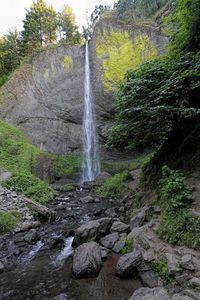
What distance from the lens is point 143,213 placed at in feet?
23.5

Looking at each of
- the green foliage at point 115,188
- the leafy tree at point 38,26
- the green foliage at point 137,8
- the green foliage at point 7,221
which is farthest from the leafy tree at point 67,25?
the green foliage at point 7,221

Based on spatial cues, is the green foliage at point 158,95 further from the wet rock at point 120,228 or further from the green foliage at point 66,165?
the green foliage at point 66,165

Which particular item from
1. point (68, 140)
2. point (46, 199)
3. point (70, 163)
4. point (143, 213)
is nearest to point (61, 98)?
point (68, 140)

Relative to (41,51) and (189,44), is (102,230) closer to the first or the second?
(189,44)

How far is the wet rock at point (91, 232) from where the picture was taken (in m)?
6.52

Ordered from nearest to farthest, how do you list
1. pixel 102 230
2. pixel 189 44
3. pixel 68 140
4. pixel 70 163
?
pixel 102 230 → pixel 189 44 → pixel 70 163 → pixel 68 140

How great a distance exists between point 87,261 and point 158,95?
483 cm

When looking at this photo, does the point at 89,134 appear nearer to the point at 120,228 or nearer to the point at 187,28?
the point at 187,28

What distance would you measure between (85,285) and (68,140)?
18.3 m

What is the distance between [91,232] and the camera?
666 cm

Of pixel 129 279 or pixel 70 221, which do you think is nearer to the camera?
pixel 129 279

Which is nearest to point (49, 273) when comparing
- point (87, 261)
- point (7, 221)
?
point (87, 261)

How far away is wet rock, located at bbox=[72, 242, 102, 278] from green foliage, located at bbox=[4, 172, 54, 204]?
5.35 meters

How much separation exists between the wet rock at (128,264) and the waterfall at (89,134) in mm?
15960
